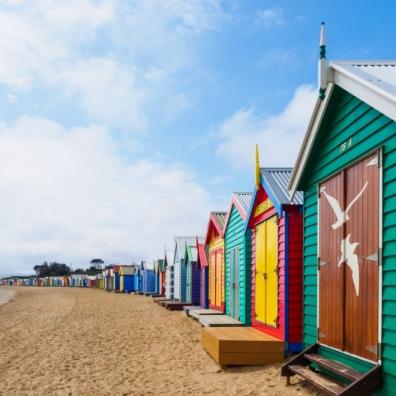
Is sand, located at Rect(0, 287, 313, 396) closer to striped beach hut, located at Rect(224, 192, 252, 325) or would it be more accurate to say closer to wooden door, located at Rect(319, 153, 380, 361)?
wooden door, located at Rect(319, 153, 380, 361)

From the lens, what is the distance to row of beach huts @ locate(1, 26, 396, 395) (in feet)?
18.4

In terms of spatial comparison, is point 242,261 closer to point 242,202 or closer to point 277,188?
point 242,202

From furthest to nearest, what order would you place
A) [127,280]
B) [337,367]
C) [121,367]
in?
[127,280], [121,367], [337,367]

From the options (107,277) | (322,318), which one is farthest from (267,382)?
(107,277)

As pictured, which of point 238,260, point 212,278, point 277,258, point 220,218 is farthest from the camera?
point 212,278

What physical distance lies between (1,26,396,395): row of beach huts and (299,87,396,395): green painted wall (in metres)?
0.01

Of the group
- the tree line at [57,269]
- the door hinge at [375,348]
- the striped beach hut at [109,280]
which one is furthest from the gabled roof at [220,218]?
the tree line at [57,269]

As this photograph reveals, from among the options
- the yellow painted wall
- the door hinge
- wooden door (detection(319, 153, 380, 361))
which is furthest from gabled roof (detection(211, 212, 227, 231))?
the door hinge

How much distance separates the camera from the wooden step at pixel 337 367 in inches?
A: 234

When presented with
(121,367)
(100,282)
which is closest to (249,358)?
(121,367)

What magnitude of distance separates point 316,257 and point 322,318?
37.9 inches

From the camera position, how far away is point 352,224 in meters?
6.52

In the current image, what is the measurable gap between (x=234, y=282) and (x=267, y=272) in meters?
4.17

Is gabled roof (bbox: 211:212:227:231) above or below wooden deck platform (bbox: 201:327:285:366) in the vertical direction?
above
